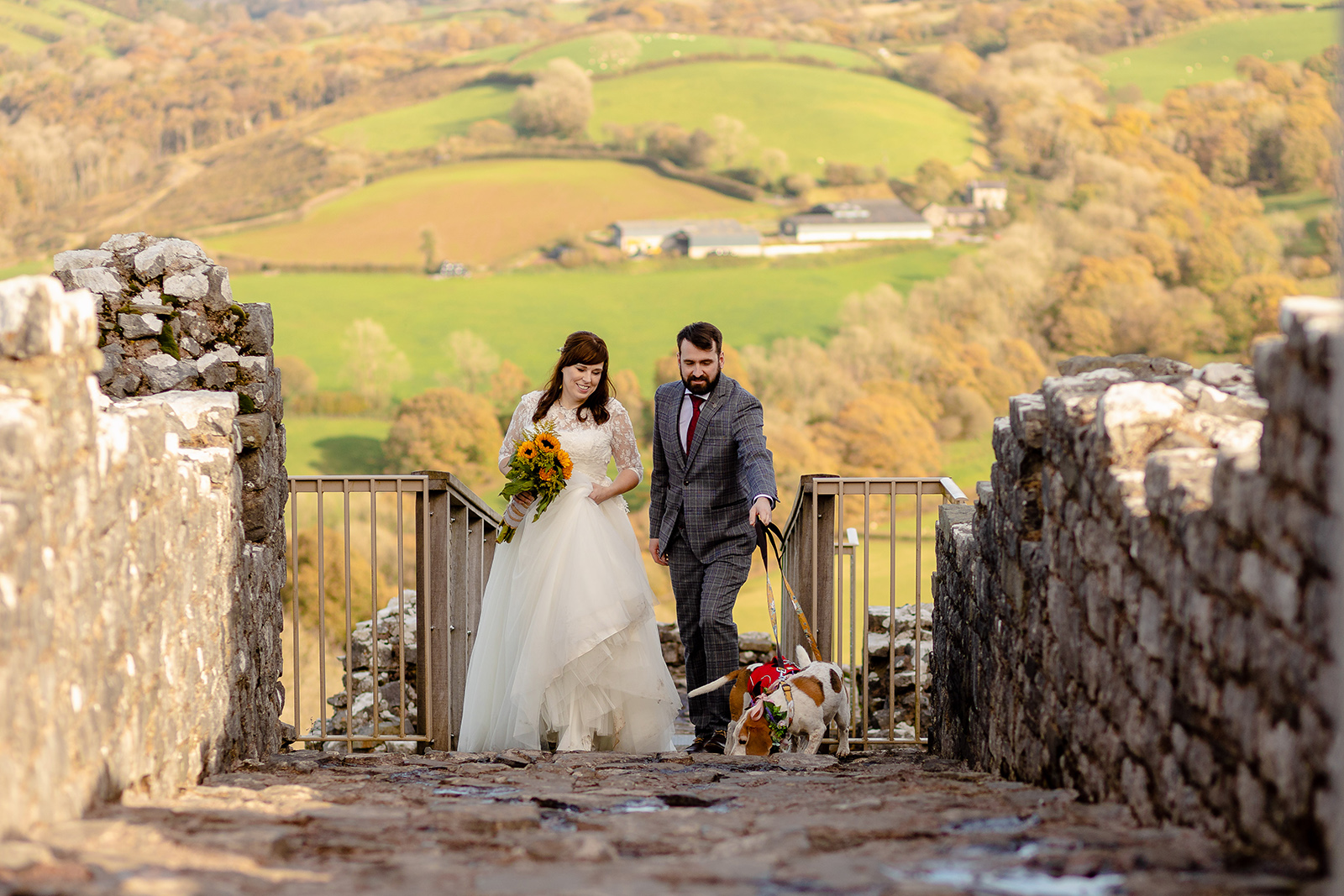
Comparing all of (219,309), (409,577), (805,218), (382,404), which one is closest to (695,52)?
(805,218)

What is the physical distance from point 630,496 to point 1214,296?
1864 cm

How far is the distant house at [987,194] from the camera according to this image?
37656 millimetres

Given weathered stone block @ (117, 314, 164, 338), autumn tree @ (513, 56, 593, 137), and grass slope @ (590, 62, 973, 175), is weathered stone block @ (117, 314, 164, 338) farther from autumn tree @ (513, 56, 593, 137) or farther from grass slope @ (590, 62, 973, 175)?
autumn tree @ (513, 56, 593, 137)

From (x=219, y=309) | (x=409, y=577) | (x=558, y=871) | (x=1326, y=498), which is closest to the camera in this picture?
(x=1326, y=498)

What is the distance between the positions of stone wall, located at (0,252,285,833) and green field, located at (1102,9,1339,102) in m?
41.2

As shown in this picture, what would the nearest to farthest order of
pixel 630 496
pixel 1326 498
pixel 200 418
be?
1. pixel 1326 498
2. pixel 200 418
3. pixel 630 496

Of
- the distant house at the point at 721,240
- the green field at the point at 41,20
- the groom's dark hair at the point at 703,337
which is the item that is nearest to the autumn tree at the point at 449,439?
the distant house at the point at 721,240

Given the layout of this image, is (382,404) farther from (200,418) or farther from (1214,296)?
(200,418)

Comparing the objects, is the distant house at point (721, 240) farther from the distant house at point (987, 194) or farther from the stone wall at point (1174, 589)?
the stone wall at point (1174, 589)

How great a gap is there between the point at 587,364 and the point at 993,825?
3347 millimetres

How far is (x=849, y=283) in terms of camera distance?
3481 cm

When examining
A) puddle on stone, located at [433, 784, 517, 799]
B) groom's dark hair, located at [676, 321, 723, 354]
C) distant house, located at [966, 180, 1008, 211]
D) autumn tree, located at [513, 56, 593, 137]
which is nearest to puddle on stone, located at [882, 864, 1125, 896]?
puddle on stone, located at [433, 784, 517, 799]

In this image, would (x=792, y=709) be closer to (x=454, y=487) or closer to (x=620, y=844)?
(x=454, y=487)

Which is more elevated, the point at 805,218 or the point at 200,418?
the point at 805,218
